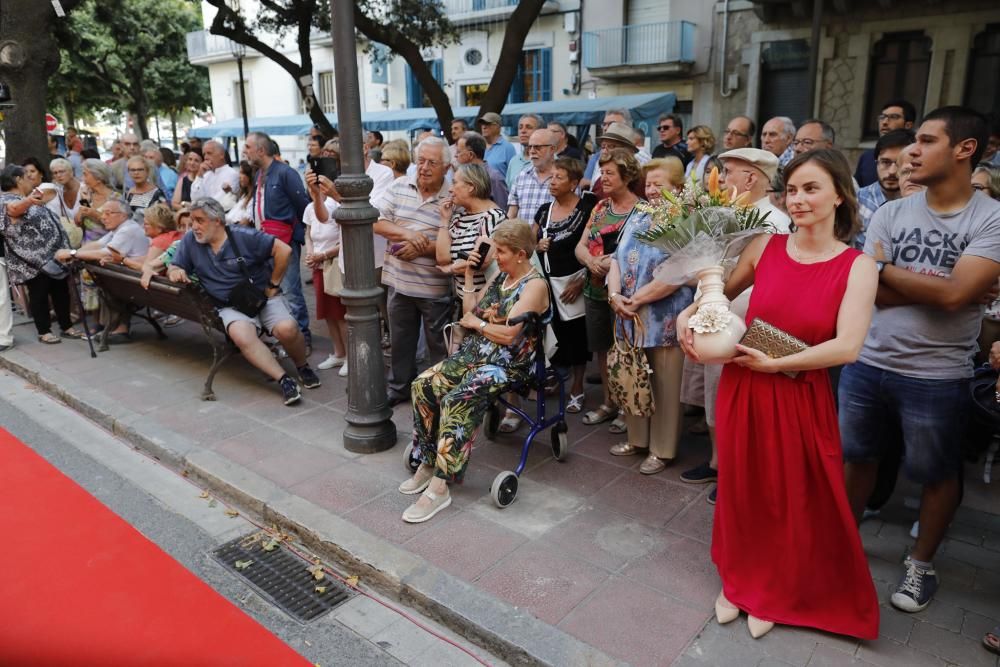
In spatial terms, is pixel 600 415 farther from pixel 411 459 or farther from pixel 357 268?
pixel 357 268

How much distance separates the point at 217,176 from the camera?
8.20 metres

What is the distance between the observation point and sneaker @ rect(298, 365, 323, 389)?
5.98 meters

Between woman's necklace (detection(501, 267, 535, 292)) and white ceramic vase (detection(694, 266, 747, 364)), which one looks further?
woman's necklace (detection(501, 267, 535, 292))

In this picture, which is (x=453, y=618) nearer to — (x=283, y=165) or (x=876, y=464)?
(x=876, y=464)

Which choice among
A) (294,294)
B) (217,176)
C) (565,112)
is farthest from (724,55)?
(294,294)

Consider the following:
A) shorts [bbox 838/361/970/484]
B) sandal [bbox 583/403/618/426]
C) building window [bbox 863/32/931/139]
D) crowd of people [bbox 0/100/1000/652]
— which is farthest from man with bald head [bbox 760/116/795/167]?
building window [bbox 863/32/931/139]

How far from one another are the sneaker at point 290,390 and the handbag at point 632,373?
2554 mm

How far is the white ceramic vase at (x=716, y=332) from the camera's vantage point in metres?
2.73

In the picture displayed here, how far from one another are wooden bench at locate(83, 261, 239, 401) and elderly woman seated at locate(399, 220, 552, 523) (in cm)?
248

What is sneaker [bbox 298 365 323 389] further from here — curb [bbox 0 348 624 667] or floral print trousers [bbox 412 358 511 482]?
floral print trousers [bbox 412 358 511 482]

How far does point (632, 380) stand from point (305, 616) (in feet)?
7.02

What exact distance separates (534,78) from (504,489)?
21.2 m

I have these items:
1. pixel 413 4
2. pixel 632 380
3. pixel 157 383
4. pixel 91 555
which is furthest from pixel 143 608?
pixel 413 4

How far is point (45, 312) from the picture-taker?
7531mm
